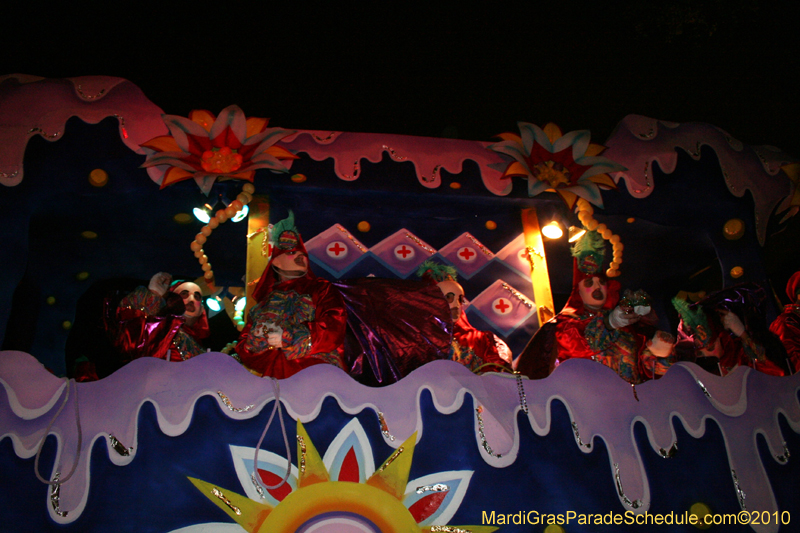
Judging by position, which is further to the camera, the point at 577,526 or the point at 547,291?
the point at 547,291

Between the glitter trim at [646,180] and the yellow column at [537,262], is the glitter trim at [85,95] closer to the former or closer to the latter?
the yellow column at [537,262]

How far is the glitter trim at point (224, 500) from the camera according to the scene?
2363 mm

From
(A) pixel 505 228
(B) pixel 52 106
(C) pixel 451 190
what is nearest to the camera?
(B) pixel 52 106

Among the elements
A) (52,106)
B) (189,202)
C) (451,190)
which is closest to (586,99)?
(451,190)

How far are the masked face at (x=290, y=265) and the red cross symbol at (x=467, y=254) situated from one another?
120 cm

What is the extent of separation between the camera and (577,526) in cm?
253

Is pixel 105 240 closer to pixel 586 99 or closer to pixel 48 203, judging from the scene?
pixel 48 203

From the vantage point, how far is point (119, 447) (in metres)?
2.43

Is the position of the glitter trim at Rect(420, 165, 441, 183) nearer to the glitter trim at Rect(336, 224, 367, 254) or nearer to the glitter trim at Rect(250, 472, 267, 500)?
the glitter trim at Rect(336, 224, 367, 254)

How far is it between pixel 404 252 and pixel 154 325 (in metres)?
1.63

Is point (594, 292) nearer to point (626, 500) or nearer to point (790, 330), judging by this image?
point (790, 330)

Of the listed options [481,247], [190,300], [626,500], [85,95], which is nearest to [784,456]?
[626,500]

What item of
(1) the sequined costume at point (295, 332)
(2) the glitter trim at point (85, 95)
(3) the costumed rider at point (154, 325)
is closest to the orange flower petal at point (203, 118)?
(2) the glitter trim at point (85, 95)

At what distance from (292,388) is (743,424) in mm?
2001
